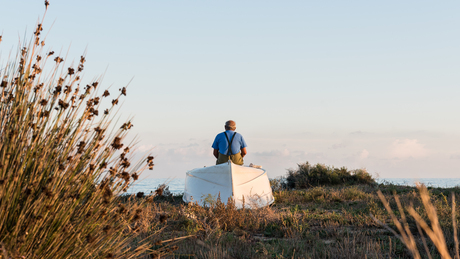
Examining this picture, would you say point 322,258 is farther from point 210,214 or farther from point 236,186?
point 236,186

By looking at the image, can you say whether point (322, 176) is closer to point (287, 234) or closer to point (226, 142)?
point (226, 142)

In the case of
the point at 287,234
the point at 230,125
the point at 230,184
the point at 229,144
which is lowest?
the point at 287,234

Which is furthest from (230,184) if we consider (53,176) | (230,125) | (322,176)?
(322,176)

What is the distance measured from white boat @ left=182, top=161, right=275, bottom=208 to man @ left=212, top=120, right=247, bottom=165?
0.62 meters

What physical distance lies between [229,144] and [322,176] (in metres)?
7.27

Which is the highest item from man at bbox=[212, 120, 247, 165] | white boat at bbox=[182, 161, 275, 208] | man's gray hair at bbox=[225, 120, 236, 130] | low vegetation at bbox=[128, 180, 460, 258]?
man's gray hair at bbox=[225, 120, 236, 130]

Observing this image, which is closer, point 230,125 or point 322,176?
point 230,125

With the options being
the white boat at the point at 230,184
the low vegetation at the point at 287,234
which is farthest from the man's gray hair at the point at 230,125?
the low vegetation at the point at 287,234

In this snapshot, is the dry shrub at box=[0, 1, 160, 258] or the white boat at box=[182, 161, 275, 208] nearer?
the dry shrub at box=[0, 1, 160, 258]

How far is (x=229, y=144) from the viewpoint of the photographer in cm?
924

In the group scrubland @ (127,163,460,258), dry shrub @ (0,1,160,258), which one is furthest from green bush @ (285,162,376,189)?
dry shrub @ (0,1,160,258)

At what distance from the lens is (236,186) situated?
8.43 m

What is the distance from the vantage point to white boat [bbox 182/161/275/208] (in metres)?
8.38

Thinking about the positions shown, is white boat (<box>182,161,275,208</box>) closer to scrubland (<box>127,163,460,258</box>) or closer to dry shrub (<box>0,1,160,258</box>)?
scrubland (<box>127,163,460,258</box>)
